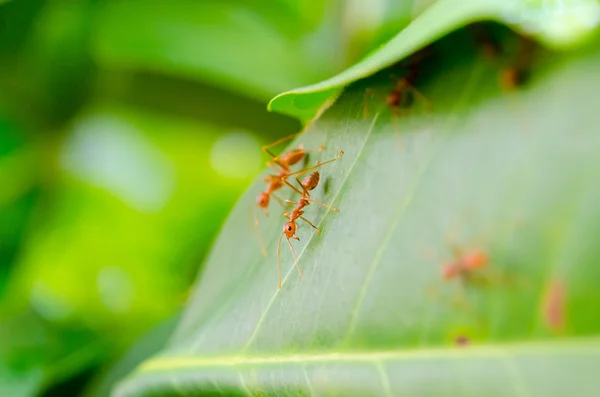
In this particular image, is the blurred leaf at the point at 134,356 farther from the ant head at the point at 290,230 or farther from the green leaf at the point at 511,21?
the green leaf at the point at 511,21

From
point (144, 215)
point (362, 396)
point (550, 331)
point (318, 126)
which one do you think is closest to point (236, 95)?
point (144, 215)

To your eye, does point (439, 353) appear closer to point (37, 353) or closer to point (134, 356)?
point (134, 356)

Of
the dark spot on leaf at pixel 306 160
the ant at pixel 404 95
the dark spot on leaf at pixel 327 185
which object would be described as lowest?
the dark spot on leaf at pixel 327 185

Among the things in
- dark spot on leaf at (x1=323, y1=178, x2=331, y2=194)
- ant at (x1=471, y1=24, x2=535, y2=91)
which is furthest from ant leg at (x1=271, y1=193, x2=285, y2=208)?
ant at (x1=471, y1=24, x2=535, y2=91)

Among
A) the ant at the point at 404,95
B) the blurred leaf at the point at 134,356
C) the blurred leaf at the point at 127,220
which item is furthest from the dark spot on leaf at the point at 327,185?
the blurred leaf at the point at 127,220

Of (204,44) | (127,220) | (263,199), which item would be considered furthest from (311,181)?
(127,220)

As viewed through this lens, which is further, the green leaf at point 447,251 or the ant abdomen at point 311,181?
the ant abdomen at point 311,181

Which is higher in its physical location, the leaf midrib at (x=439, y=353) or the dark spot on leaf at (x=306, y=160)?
the dark spot on leaf at (x=306, y=160)

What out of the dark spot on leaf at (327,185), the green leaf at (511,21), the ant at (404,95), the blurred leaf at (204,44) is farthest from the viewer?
the blurred leaf at (204,44)
